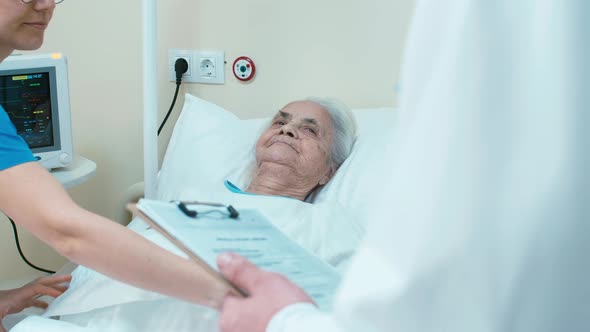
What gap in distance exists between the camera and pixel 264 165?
1.79 m

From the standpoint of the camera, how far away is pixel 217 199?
166 cm

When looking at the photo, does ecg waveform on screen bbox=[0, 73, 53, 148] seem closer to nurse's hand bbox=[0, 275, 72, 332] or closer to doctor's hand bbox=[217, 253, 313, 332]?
nurse's hand bbox=[0, 275, 72, 332]

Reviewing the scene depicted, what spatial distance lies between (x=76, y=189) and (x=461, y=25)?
1.98 meters

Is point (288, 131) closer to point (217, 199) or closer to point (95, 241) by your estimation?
point (217, 199)

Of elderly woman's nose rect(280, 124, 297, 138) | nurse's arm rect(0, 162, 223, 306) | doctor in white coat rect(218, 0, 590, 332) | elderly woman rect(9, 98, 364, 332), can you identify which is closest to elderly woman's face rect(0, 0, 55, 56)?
nurse's arm rect(0, 162, 223, 306)

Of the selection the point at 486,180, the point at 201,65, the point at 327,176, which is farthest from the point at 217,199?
the point at 486,180

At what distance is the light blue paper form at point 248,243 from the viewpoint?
91 centimetres

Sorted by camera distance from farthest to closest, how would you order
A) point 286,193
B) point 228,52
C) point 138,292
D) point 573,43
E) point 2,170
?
1. point 228,52
2. point 286,193
3. point 138,292
4. point 2,170
5. point 573,43

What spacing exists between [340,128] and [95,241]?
98cm

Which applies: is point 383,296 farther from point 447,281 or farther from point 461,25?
point 461,25

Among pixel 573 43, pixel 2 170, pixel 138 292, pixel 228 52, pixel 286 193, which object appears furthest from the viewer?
pixel 228 52

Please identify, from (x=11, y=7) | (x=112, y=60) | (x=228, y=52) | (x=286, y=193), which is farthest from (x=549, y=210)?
(x=112, y=60)

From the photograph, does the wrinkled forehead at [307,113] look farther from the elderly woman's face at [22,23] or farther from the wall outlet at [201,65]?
the elderly woman's face at [22,23]

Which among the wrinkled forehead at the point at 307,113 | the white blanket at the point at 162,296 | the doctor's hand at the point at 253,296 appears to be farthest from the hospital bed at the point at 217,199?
the doctor's hand at the point at 253,296
